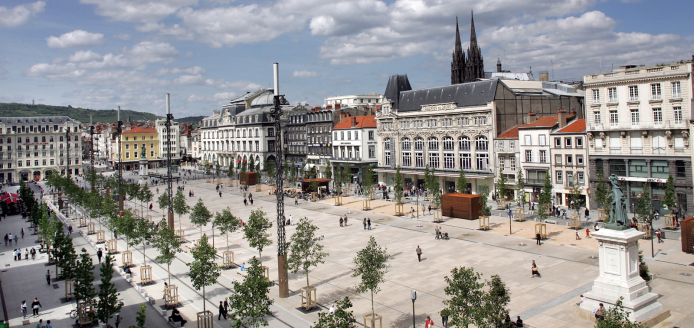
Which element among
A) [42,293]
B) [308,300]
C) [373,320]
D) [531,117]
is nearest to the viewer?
[373,320]

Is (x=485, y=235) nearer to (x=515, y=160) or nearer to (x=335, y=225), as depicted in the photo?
(x=335, y=225)

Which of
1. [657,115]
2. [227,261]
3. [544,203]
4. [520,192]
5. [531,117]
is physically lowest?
[227,261]

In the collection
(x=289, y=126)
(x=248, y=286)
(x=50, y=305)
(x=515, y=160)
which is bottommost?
(x=50, y=305)

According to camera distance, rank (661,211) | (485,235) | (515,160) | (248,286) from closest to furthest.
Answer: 1. (248,286)
2. (485,235)
3. (661,211)
4. (515,160)

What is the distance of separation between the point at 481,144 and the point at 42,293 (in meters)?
52.9

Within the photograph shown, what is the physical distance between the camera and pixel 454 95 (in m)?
70.9

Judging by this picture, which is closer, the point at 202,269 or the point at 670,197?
the point at 202,269

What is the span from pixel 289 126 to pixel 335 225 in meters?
66.6

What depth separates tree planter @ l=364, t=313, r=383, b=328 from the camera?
2151 centimetres

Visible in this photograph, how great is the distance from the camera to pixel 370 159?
3356 inches

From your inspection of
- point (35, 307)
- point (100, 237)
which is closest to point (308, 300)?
point (35, 307)

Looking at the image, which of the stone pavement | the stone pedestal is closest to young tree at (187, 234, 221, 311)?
the stone pavement

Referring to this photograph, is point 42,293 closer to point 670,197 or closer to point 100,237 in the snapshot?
point 100,237

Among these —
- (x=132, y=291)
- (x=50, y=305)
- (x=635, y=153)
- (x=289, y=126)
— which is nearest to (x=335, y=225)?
(x=132, y=291)
